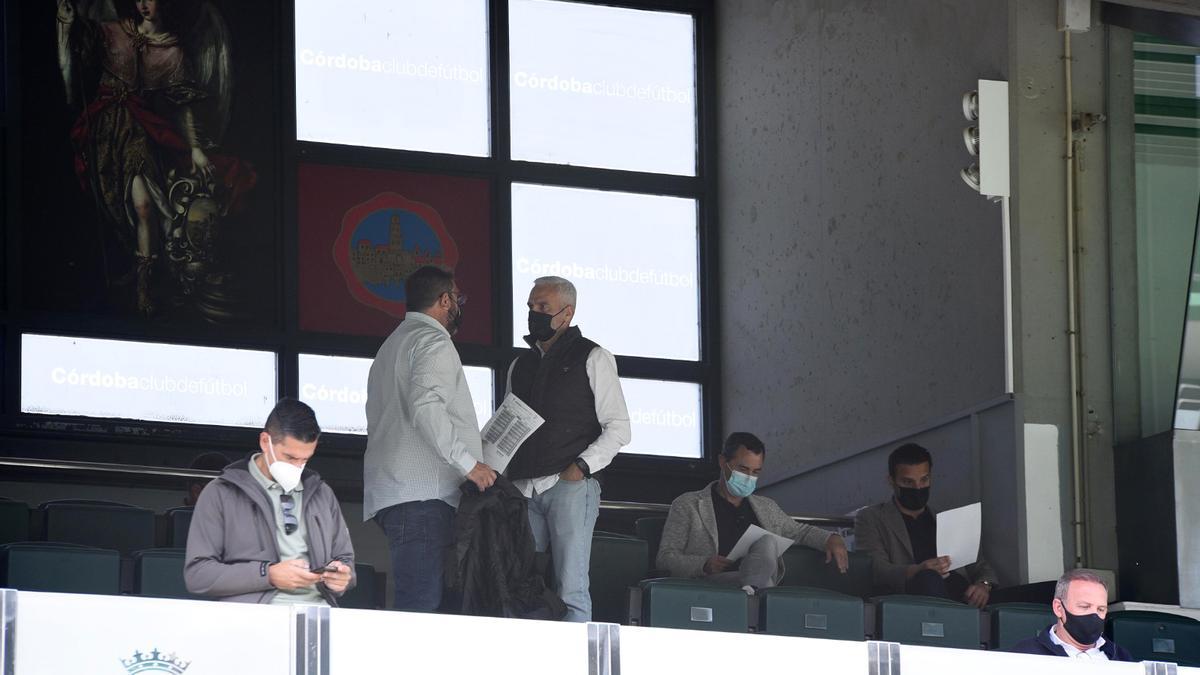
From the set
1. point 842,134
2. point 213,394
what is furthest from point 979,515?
point 213,394

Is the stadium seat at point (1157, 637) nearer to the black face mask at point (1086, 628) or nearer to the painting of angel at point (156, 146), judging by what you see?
the black face mask at point (1086, 628)

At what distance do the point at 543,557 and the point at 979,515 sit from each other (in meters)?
2.78

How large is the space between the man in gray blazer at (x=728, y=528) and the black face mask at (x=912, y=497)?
575 mm

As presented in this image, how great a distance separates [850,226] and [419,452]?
5258 mm

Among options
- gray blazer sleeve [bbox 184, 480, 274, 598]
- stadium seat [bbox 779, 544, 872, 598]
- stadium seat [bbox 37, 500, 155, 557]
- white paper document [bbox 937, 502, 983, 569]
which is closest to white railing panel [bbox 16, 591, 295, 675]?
gray blazer sleeve [bbox 184, 480, 274, 598]

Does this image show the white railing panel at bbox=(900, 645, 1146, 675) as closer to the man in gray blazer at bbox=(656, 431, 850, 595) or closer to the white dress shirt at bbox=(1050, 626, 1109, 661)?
the white dress shirt at bbox=(1050, 626, 1109, 661)

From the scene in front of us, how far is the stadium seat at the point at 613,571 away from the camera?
8.20 meters

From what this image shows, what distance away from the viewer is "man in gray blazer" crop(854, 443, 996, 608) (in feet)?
29.2

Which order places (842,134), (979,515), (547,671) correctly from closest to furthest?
(547,671) < (979,515) < (842,134)

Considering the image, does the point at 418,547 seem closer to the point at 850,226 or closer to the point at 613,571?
the point at 613,571

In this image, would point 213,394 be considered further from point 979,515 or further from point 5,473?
point 979,515

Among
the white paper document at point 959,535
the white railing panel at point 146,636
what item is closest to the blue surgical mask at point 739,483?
the white paper document at point 959,535

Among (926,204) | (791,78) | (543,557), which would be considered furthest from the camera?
(791,78)

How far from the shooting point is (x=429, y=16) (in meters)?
13.2
